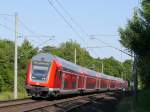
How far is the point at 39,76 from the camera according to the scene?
1425 inches

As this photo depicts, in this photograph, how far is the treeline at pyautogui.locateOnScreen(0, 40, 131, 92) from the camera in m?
66.9

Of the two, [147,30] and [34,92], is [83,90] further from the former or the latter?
[147,30]

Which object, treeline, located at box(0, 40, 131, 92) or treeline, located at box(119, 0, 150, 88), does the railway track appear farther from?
treeline, located at box(0, 40, 131, 92)

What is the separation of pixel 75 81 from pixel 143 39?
15975 millimetres

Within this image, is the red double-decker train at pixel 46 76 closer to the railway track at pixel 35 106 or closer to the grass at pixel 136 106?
the railway track at pixel 35 106

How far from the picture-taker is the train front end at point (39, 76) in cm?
3597

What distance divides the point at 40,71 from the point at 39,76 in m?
0.44

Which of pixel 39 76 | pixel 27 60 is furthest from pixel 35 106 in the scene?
pixel 27 60

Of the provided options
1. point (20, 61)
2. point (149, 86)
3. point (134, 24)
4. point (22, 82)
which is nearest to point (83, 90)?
point (149, 86)

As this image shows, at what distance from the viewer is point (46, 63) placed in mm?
36688

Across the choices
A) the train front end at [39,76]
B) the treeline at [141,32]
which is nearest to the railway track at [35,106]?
the train front end at [39,76]

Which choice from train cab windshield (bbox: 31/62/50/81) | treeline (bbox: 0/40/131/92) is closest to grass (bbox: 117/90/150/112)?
train cab windshield (bbox: 31/62/50/81)

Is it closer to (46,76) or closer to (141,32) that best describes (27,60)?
(46,76)

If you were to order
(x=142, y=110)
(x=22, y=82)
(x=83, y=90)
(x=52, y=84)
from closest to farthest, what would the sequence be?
(x=142, y=110)
(x=52, y=84)
(x=83, y=90)
(x=22, y=82)
